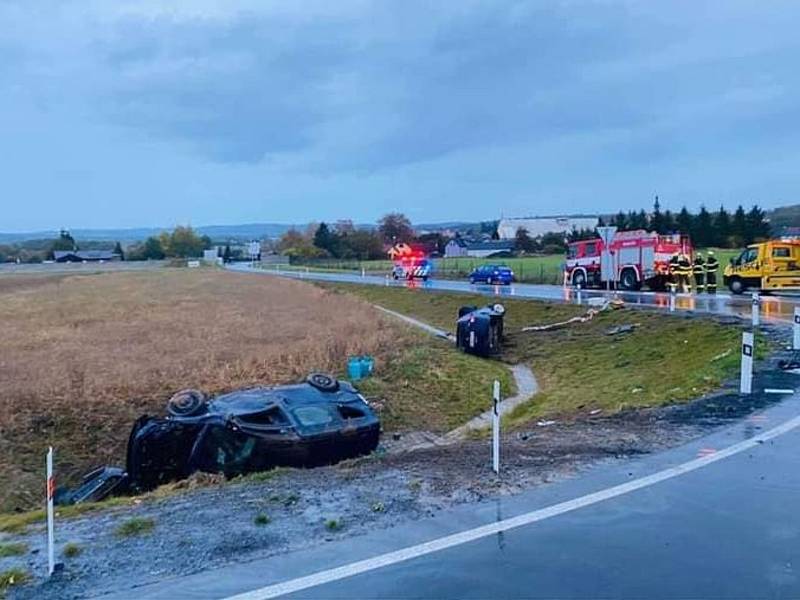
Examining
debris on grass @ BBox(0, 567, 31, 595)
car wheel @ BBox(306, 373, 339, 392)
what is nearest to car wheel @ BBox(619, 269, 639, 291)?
car wheel @ BBox(306, 373, 339, 392)

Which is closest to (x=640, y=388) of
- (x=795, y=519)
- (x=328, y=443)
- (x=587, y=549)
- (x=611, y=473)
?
(x=328, y=443)

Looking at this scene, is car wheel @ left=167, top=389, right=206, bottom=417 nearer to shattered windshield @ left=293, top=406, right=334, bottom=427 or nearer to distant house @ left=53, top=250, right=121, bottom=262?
shattered windshield @ left=293, top=406, right=334, bottom=427

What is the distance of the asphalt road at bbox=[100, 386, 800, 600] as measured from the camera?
5.56 meters

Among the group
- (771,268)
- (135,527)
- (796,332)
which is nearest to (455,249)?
(771,268)

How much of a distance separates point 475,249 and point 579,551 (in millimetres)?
130996

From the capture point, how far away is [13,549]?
22.5ft

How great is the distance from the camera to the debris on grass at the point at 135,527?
701 cm

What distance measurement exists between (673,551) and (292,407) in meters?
7.31

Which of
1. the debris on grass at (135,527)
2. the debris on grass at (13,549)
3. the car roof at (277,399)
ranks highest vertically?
the debris on grass at (135,527)

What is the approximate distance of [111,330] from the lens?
106 feet

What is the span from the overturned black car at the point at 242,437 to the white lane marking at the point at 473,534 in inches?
202

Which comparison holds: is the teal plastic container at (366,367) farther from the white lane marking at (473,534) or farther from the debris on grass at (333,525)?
the debris on grass at (333,525)

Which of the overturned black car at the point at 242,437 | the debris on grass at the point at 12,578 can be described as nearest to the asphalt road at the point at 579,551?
the debris on grass at the point at 12,578

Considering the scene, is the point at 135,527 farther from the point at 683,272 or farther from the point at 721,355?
the point at 683,272
